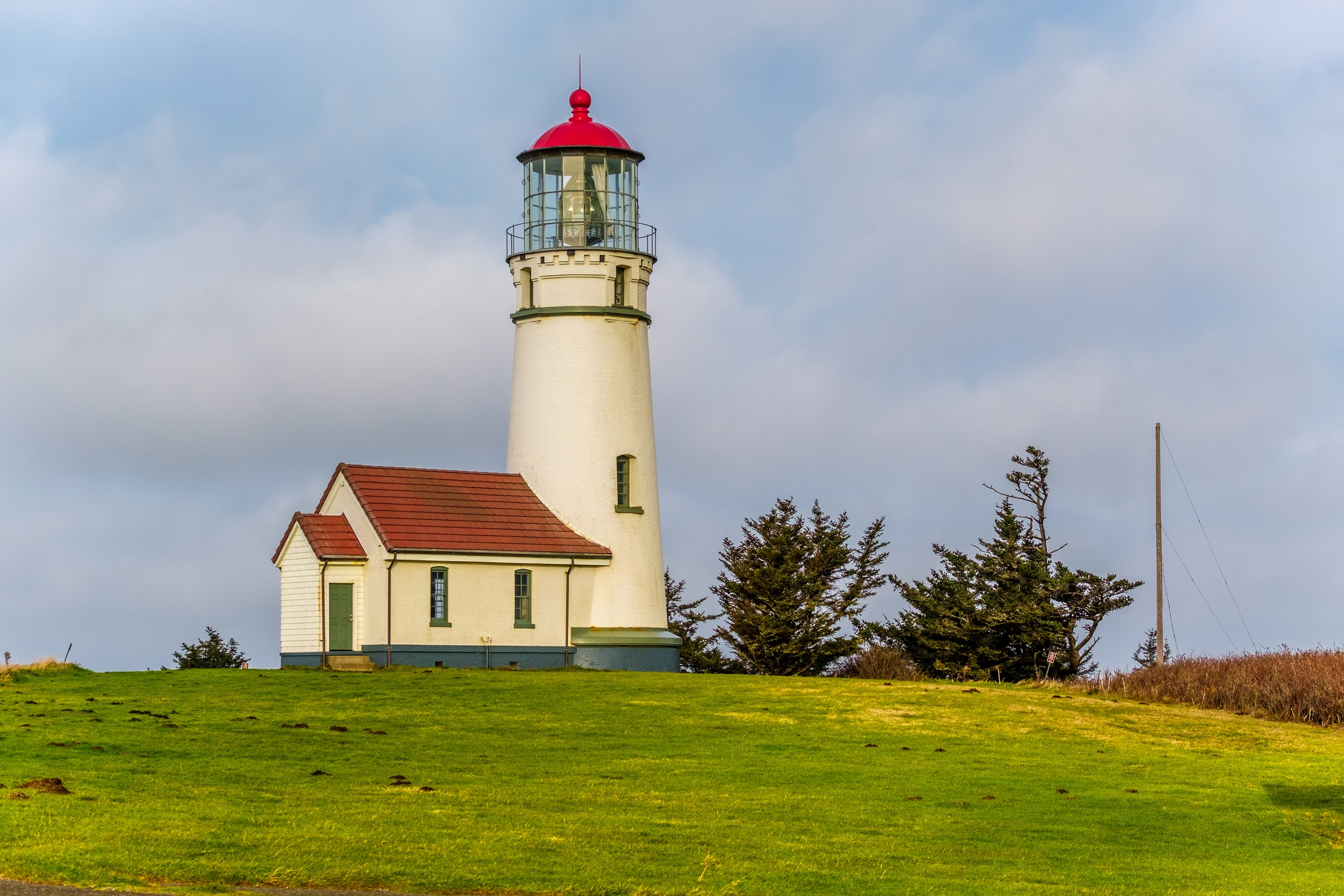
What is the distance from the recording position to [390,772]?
19.7 metres

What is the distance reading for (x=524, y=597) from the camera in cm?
3753

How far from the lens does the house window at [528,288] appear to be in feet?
129

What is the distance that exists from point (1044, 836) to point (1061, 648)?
24.1 m

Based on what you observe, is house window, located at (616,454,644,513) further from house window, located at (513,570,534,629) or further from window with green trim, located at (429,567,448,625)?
window with green trim, located at (429,567,448,625)

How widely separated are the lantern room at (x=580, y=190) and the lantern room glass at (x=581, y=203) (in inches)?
0.5

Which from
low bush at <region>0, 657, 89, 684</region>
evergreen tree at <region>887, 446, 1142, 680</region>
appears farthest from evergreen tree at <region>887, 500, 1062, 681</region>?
low bush at <region>0, 657, 89, 684</region>

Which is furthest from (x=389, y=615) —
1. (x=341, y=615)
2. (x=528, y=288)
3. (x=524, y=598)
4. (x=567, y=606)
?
(x=528, y=288)

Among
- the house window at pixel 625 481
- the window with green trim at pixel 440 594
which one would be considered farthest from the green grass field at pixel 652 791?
the house window at pixel 625 481

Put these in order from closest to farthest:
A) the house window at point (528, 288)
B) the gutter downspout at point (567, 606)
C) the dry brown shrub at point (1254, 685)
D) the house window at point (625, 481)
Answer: the dry brown shrub at point (1254, 685) < the gutter downspout at point (567, 606) < the house window at point (625, 481) < the house window at point (528, 288)

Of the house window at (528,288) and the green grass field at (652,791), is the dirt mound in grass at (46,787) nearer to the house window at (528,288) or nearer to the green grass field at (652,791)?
the green grass field at (652,791)

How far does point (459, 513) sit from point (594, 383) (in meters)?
4.40

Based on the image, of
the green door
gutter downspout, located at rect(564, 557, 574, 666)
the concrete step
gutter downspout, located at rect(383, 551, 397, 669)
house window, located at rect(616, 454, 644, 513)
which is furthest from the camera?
house window, located at rect(616, 454, 644, 513)

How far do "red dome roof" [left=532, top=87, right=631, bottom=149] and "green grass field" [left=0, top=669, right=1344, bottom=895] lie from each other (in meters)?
14.1

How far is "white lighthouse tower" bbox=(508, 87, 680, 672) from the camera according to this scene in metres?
38.6
